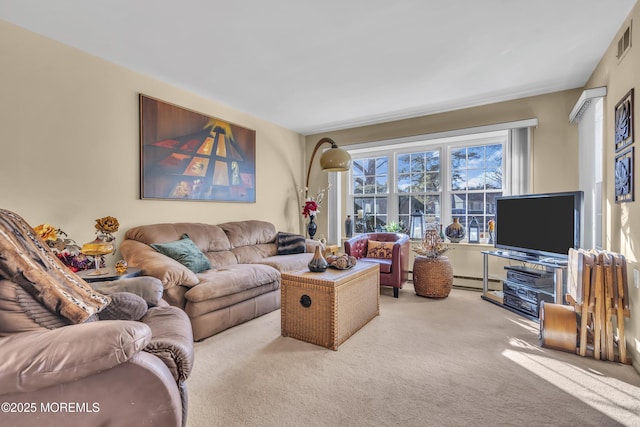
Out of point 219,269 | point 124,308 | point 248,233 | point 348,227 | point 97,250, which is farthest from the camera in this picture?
point 348,227

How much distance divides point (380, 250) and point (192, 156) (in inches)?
108

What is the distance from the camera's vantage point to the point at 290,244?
4262 mm

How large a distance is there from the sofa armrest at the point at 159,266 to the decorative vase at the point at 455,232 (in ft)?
11.2

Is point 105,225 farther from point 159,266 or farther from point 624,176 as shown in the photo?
point 624,176

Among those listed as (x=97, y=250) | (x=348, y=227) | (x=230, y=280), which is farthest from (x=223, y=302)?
(x=348, y=227)

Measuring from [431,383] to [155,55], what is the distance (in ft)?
11.6

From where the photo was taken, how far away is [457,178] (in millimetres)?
4520

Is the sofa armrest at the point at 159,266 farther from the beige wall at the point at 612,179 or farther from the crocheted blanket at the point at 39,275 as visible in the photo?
the beige wall at the point at 612,179

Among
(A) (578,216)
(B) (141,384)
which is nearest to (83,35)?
(B) (141,384)

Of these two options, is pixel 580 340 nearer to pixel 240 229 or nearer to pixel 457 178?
pixel 457 178

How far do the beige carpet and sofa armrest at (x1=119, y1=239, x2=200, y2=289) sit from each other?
1.81 ft

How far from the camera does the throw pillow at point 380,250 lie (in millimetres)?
4047

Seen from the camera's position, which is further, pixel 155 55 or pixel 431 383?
pixel 155 55

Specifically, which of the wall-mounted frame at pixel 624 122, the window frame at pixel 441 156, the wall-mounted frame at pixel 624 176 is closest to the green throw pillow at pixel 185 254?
the window frame at pixel 441 156
